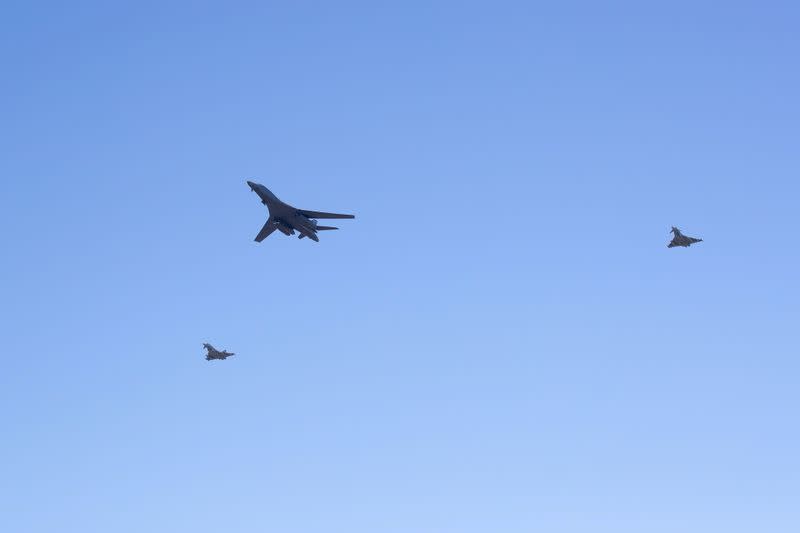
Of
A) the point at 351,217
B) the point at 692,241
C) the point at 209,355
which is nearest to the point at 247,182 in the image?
the point at 351,217

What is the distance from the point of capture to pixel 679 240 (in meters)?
120

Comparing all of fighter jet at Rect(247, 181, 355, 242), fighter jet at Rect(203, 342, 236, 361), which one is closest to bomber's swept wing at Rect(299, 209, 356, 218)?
fighter jet at Rect(247, 181, 355, 242)

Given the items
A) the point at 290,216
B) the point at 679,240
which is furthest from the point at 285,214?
the point at 679,240

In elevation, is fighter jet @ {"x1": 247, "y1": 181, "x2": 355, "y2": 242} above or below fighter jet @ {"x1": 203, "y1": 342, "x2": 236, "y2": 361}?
above

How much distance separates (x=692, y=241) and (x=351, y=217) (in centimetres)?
5495

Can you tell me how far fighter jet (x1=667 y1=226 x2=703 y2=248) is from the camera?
119088 millimetres

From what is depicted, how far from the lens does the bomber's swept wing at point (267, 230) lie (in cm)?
13331

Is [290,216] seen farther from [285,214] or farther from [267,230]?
[267,230]

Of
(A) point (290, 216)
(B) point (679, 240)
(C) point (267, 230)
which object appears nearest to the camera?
(B) point (679, 240)

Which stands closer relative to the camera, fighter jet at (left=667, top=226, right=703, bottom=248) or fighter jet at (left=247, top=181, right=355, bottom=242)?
fighter jet at (left=667, top=226, right=703, bottom=248)

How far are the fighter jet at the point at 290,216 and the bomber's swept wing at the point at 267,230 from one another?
153 cm

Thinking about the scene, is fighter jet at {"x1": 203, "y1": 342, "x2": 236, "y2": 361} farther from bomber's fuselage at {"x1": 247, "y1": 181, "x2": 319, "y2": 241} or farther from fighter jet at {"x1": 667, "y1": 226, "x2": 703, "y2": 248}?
fighter jet at {"x1": 667, "y1": 226, "x2": 703, "y2": 248}

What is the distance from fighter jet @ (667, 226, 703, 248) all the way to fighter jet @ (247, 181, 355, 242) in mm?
51690

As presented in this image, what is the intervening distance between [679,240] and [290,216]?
62.9 m
